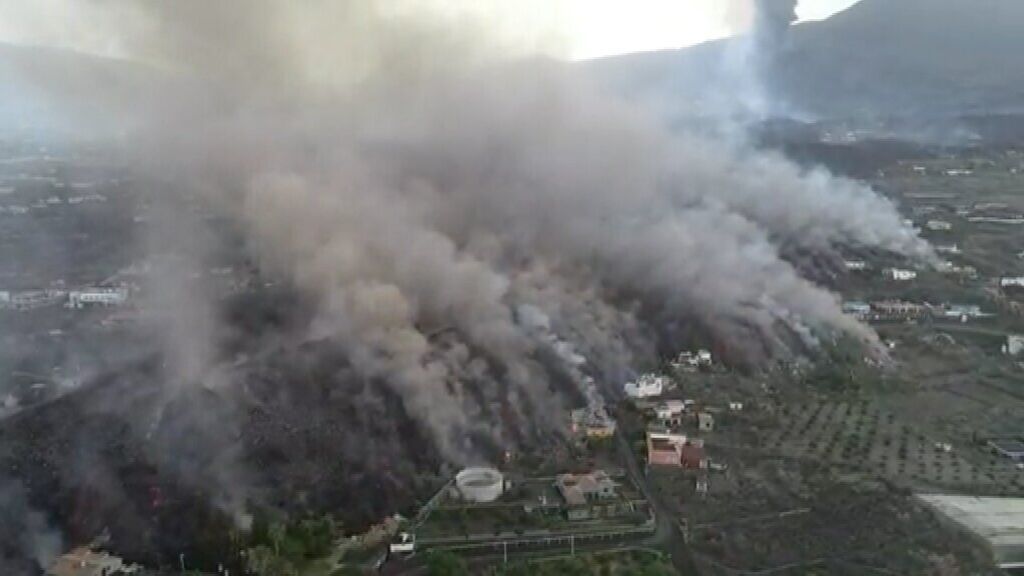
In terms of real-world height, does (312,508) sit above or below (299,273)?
below

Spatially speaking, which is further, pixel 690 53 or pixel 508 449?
pixel 690 53

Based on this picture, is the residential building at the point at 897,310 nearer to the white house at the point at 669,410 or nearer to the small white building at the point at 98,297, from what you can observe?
the white house at the point at 669,410

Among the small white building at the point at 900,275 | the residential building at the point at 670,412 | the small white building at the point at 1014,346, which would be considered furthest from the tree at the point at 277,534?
the small white building at the point at 900,275

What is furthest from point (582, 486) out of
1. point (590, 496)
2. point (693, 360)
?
point (693, 360)

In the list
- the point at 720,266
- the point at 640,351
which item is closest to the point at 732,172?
the point at 720,266

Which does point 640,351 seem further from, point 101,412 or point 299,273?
point 101,412

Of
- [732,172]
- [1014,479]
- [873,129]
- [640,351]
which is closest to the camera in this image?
[1014,479]

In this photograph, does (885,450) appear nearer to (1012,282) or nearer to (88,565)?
(88,565)
